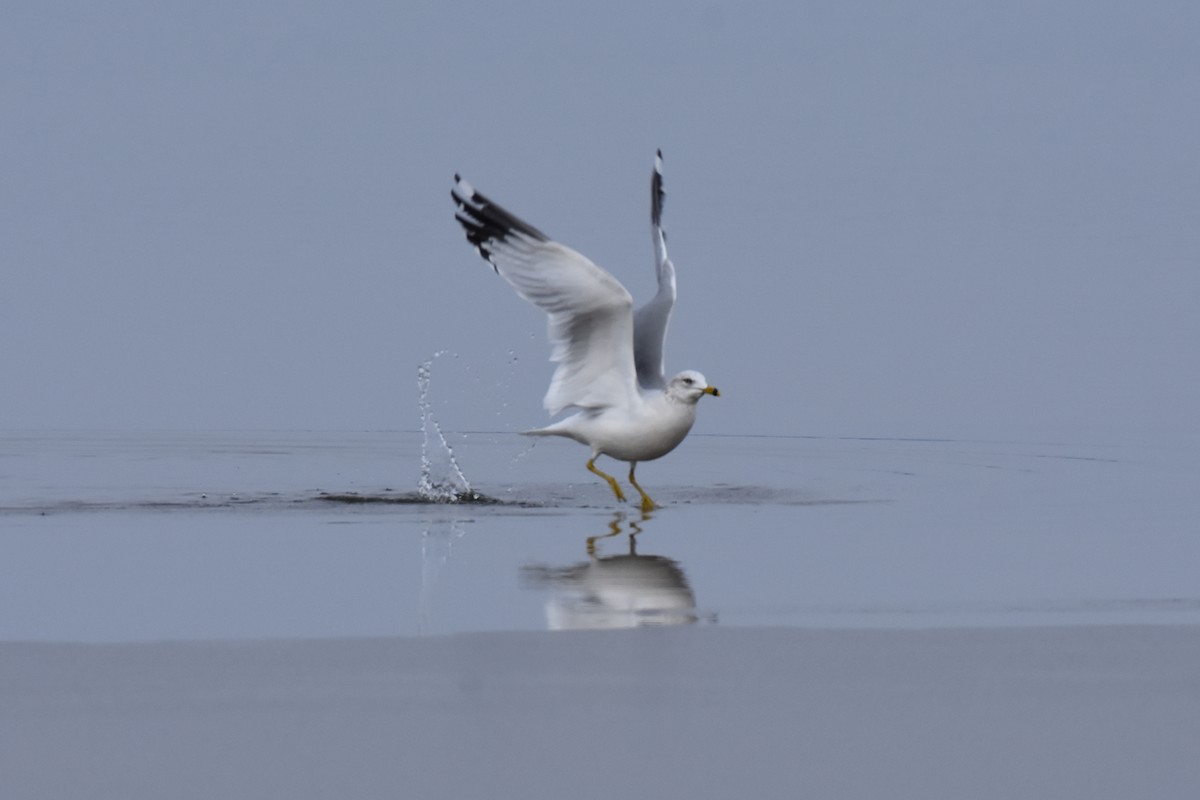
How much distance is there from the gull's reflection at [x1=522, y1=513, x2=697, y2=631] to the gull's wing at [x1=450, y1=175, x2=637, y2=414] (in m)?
2.61

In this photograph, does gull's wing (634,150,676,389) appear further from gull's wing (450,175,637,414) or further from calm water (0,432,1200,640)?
calm water (0,432,1200,640)

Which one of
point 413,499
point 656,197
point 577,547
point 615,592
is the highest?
point 656,197

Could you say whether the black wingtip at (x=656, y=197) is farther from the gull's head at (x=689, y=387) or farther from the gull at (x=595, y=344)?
the gull's head at (x=689, y=387)

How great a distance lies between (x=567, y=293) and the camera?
12367mm

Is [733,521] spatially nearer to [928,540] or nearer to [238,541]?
[928,540]

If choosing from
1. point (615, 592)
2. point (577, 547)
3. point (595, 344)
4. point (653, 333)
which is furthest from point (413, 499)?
point (615, 592)

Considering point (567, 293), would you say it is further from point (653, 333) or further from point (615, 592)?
point (615, 592)

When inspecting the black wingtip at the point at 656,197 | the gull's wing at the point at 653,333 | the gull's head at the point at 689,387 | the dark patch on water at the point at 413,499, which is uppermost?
the black wingtip at the point at 656,197

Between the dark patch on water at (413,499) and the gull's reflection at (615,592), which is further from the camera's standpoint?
the dark patch on water at (413,499)

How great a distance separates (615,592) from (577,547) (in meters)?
1.92

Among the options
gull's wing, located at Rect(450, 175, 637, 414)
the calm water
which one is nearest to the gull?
A: gull's wing, located at Rect(450, 175, 637, 414)

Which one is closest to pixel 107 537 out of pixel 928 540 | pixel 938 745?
pixel 928 540

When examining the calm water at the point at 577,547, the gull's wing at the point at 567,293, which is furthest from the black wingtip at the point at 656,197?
the gull's wing at the point at 567,293

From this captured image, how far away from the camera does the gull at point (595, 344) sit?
40.1ft
